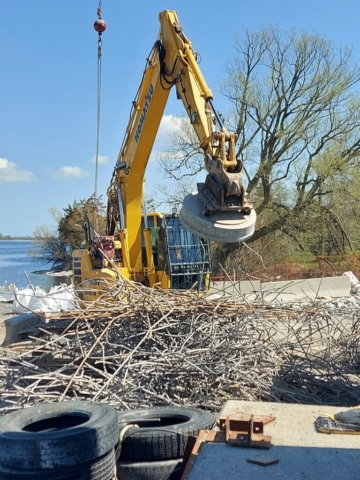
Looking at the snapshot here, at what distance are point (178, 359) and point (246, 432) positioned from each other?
295 centimetres

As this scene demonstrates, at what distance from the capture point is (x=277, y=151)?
2647cm

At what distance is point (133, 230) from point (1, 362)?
5.23 metres

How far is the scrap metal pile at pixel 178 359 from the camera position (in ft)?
20.9

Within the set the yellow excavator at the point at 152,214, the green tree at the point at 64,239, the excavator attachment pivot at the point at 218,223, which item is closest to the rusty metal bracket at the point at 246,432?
the excavator attachment pivot at the point at 218,223

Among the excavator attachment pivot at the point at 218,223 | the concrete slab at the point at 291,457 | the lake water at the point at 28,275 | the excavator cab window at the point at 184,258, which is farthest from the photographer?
the lake water at the point at 28,275

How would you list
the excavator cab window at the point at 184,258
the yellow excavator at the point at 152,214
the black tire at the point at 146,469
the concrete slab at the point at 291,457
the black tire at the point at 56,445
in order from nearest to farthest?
the concrete slab at the point at 291,457, the black tire at the point at 56,445, the black tire at the point at 146,469, the yellow excavator at the point at 152,214, the excavator cab window at the point at 184,258

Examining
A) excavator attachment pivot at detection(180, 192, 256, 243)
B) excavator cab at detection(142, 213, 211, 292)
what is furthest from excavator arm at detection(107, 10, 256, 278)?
excavator cab at detection(142, 213, 211, 292)

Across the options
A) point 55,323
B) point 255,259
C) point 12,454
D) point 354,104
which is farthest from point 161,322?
point 354,104

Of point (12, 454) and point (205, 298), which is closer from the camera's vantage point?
point (12, 454)

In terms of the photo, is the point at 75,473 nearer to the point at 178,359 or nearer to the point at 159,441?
the point at 159,441

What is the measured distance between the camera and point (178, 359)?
6.60 meters

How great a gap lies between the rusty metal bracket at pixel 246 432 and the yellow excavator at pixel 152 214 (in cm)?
519

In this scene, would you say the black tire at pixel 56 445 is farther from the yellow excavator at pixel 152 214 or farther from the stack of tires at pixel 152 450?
the yellow excavator at pixel 152 214

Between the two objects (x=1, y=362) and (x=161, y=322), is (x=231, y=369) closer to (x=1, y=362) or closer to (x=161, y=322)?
(x=161, y=322)
